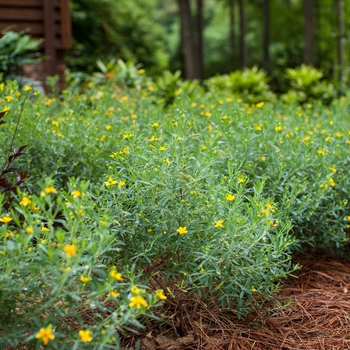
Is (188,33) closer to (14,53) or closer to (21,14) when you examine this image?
(21,14)

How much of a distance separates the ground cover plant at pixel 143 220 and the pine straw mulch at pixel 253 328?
0.09 m

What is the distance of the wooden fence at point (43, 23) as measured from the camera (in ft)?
26.2

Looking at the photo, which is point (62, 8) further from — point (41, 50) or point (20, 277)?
point (20, 277)

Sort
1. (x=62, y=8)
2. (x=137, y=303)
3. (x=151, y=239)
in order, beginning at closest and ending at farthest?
(x=137, y=303), (x=151, y=239), (x=62, y=8)

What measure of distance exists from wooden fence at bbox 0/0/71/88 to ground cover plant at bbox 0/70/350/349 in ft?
14.4

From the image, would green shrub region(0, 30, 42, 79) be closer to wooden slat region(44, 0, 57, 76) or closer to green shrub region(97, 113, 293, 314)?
wooden slat region(44, 0, 57, 76)

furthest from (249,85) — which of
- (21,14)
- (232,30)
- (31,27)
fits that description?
(232,30)

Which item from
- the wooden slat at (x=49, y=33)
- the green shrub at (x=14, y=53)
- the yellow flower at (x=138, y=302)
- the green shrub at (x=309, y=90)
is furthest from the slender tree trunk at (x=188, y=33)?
the yellow flower at (x=138, y=302)

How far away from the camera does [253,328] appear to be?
252 cm

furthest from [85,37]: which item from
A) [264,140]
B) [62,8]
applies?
[264,140]

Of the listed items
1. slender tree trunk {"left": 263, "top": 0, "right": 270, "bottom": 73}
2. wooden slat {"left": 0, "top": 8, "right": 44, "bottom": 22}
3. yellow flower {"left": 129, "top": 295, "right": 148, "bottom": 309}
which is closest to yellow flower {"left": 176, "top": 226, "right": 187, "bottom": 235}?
yellow flower {"left": 129, "top": 295, "right": 148, "bottom": 309}

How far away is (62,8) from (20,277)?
697 cm

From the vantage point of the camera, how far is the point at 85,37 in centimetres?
1658

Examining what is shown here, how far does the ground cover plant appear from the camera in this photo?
1873mm
